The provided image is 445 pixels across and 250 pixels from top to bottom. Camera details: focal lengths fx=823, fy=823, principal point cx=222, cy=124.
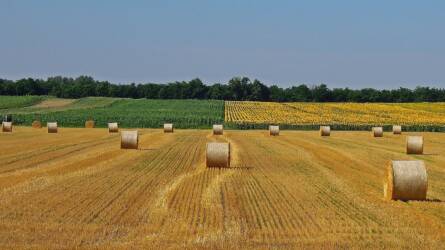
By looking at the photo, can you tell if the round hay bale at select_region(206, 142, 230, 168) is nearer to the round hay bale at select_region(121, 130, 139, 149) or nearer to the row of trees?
the round hay bale at select_region(121, 130, 139, 149)

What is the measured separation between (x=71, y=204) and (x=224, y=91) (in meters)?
145

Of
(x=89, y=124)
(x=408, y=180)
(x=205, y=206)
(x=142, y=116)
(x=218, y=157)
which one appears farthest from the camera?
(x=142, y=116)

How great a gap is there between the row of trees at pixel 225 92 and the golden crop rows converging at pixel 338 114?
39.8m

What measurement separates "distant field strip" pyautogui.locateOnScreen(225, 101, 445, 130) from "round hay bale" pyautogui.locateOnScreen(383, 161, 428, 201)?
61835 mm

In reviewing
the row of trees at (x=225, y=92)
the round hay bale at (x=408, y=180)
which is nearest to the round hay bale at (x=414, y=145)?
the round hay bale at (x=408, y=180)

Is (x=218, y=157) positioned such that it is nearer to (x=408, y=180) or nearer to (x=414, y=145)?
(x=408, y=180)

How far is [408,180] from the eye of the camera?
18516 millimetres

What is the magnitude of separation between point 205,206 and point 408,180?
4.74m

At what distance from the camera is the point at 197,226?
14.6 meters

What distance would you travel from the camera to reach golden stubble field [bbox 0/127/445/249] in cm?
1345

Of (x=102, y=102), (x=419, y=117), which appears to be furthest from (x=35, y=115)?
(x=419, y=117)

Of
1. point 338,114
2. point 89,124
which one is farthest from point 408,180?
point 338,114

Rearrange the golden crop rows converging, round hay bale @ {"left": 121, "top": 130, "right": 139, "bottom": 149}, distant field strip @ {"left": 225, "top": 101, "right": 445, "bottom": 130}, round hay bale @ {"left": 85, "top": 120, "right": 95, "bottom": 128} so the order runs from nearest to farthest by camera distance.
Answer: round hay bale @ {"left": 121, "top": 130, "right": 139, "bottom": 149} < round hay bale @ {"left": 85, "top": 120, "right": 95, "bottom": 128} < distant field strip @ {"left": 225, "top": 101, "right": 445, "bottom": 130} < the golden crop rows converging

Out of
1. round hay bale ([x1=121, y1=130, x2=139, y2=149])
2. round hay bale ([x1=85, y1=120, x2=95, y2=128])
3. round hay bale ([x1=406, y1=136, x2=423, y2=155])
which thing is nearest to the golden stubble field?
round hay bale ([x1=121, y1=130, x2=139, y2=149])
